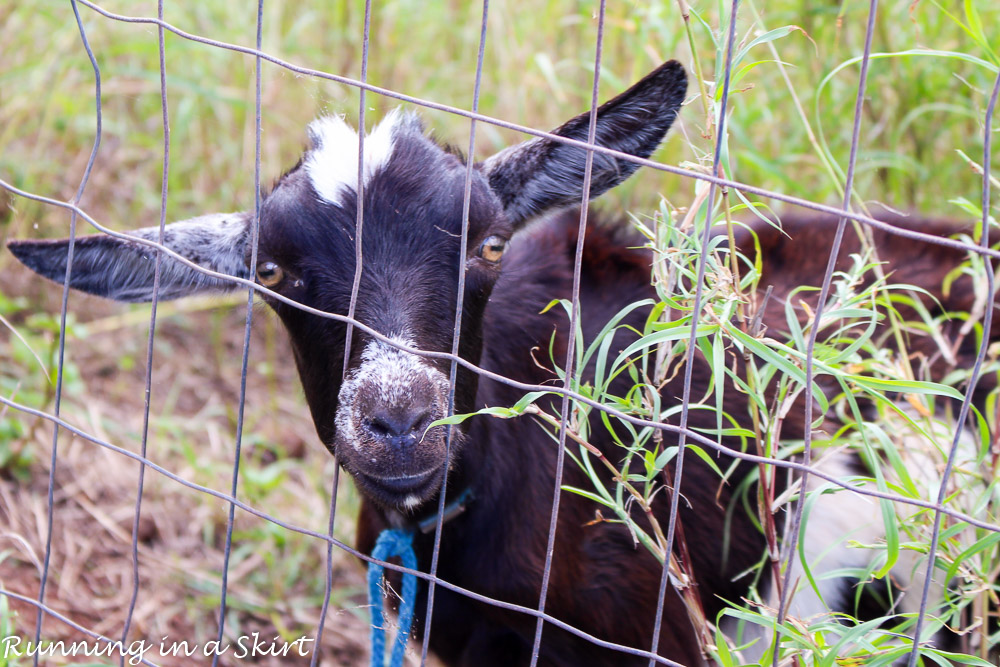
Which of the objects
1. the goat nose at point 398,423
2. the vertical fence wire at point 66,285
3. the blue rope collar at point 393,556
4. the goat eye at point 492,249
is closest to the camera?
the goat nose at point 398,423

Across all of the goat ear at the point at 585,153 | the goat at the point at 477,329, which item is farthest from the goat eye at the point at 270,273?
the goat ear at the point at 585,153

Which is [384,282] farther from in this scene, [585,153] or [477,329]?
[585,153]

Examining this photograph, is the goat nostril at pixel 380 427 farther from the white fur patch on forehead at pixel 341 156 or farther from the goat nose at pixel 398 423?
the white fur patch on forehead at pixel 341 156

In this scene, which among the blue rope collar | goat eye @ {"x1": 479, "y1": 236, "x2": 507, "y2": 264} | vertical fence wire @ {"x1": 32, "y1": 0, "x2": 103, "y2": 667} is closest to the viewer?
vertical fence wire @ {"x1": 32, "y1": 0, "x2": 103, "y2": 667}

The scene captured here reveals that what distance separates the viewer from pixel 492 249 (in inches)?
82.4

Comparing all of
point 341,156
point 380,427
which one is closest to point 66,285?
point 341,156

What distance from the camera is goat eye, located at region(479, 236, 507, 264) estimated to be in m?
2.08

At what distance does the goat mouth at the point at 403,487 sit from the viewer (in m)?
1.86

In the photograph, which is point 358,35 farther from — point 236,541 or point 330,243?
point 330,243

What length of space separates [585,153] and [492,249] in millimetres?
330

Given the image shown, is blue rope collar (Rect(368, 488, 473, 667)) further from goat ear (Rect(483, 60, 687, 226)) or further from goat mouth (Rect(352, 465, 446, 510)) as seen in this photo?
A: goat ear (Rect(483, 60, 687, 226))

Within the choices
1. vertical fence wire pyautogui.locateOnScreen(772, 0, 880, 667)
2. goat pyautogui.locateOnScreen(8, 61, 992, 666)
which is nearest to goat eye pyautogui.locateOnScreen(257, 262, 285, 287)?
goat pyautogui.locateOnScreen(8, 61, 992, 666)

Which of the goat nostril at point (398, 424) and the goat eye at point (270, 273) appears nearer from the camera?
the goat nostril at point (398, 424)

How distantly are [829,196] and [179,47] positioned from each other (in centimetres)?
320
